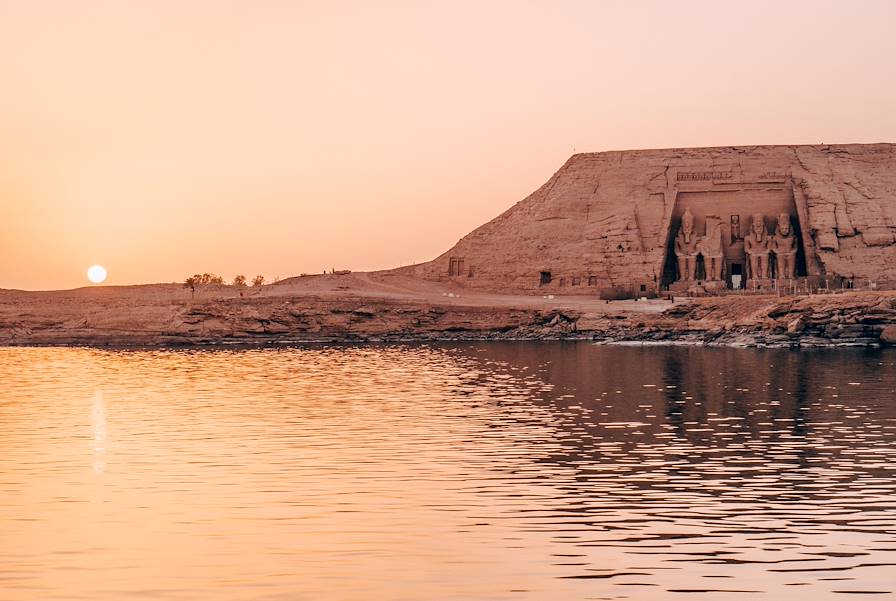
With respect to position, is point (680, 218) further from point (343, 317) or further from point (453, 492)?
point (453, 492)

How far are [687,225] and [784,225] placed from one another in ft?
24.6

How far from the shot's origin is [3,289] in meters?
90.7

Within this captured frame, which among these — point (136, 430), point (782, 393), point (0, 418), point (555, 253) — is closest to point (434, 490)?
point (136, 430)

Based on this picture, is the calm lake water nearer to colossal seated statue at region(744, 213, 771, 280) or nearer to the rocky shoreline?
the rocky shoreline

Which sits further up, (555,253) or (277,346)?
(555,253)

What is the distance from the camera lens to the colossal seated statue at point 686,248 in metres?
93.6

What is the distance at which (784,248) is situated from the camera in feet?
304

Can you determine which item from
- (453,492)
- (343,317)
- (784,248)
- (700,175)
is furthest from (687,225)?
(453,492)

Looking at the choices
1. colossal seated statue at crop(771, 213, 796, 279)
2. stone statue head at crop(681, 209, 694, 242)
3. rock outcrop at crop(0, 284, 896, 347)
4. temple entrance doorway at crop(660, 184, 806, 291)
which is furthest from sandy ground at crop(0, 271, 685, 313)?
colossal seated statue at crop(771, 213, 796, 279)

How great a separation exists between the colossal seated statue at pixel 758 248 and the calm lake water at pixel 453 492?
2080 inches

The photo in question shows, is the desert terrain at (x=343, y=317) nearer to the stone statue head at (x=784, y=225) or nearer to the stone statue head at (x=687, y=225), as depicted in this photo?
the stone statue head at (x=687, y=225)

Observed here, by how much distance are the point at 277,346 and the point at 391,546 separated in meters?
62.8

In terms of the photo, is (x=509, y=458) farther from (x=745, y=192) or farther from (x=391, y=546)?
(x=745, y=192)

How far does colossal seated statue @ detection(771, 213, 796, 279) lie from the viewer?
92312 mm
